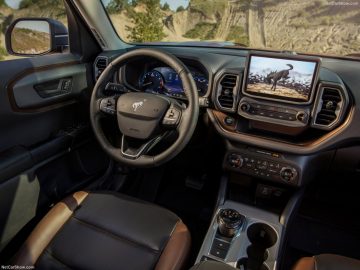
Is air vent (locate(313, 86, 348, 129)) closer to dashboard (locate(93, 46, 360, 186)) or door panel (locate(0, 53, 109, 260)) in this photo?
dashboard (locate(93, 46, 360, 186))

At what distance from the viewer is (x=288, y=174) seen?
5.44 feet

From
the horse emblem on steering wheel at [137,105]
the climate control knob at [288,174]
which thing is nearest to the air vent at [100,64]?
the horse emblem on steering wheel at [137,105]

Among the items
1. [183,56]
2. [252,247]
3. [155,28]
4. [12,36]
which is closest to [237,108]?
[183,56]

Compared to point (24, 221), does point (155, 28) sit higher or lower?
higher

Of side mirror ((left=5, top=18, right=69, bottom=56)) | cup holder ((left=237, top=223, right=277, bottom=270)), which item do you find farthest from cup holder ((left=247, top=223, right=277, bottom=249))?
side mirror ((left=5, top=18, right=69, bottom=56))

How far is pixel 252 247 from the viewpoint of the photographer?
61.8 inches

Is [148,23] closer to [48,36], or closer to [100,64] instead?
[48,36]

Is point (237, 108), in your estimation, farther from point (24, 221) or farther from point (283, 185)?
point (24, 221)

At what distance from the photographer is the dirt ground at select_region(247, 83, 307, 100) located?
1.50 m

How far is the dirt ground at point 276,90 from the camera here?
1.50m

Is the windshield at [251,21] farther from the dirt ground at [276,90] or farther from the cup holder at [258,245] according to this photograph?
the cup holder at [258,245]

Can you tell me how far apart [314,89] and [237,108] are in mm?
392

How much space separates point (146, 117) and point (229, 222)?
0.67 m

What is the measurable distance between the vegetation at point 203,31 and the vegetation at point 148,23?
2.08 m
